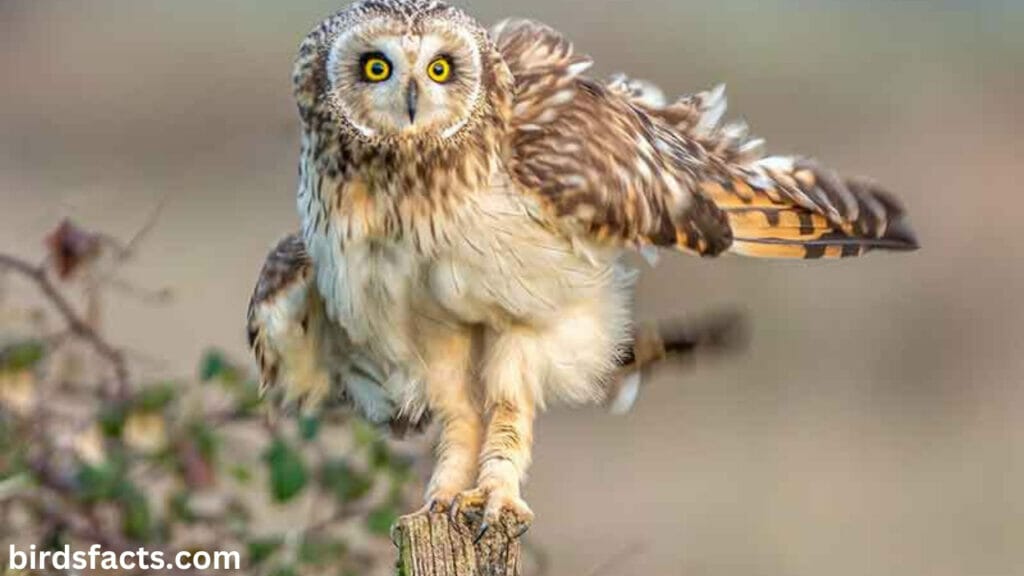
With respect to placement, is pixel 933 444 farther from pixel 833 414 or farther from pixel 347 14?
pixel 347 14

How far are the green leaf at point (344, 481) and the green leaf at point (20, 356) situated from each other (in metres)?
0.63

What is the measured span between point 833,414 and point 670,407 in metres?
Answer: 0.59

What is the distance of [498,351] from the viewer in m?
4.99

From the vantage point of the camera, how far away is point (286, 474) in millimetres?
5309

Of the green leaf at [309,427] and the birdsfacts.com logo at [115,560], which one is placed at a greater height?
the green leaf at [309,427]

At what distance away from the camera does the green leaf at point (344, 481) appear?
5.45 meters

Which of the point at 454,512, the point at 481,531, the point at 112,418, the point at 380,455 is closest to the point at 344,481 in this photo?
the point at 380,455

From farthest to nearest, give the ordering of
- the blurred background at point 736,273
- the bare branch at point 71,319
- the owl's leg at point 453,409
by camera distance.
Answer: the blurred background at point 736,273
the bare branch at point 71,319
the owl's leg at point 453,409

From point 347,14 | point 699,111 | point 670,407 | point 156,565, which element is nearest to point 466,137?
point 347,14

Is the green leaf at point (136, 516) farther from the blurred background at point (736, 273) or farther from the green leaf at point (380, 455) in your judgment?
the blurred background at point (736, 273)

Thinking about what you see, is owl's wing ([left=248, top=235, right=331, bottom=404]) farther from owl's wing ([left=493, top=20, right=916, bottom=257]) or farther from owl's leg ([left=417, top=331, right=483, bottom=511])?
owl's wing ([left=493, top=20, right=916, bottom=257])

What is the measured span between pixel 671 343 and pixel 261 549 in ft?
2.99

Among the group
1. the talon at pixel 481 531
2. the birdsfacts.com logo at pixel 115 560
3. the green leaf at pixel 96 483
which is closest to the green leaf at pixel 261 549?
the birdsfacts.com logo at pixel 115 560

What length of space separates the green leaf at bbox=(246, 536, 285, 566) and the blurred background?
0.97 metres
